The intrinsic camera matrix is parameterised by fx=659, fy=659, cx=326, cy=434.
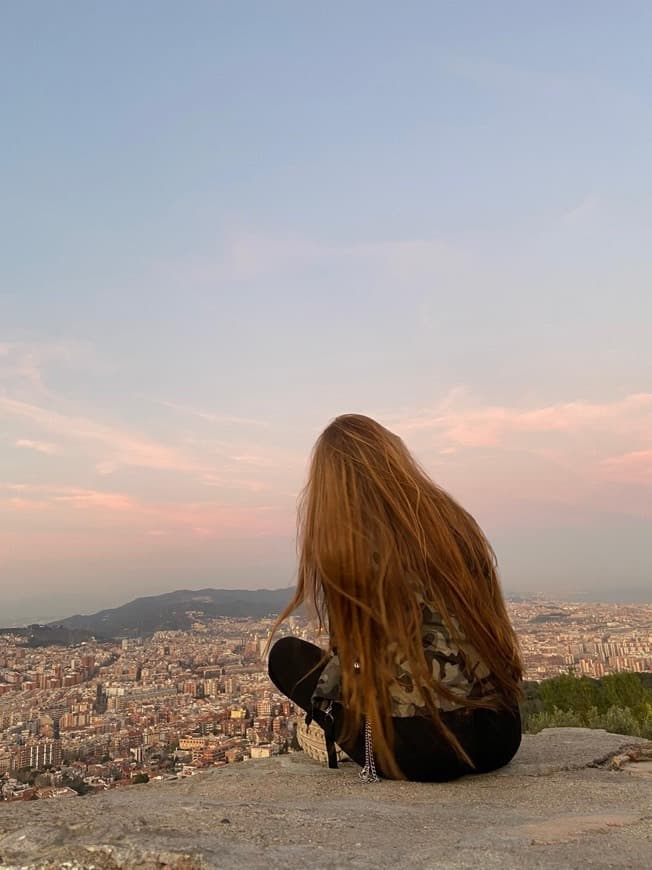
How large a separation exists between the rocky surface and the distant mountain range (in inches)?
585

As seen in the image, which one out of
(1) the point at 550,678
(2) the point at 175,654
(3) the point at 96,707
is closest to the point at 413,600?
(1) the point at 550,678

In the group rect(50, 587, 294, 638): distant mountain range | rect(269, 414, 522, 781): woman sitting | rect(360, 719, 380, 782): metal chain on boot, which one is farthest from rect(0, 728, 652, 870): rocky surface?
rect(50, 587, 294, 638): distant mountain range

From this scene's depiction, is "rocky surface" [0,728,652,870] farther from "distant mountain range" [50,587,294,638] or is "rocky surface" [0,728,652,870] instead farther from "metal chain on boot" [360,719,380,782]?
"distant mountain range" [50,587,294,638]

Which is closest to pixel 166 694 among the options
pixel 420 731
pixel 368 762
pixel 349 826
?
pixel 368 762

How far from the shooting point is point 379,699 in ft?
9.41

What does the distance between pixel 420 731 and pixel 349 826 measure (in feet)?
3.01

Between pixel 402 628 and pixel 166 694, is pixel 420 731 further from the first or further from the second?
pixel 166 694

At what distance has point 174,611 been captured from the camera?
22234mm

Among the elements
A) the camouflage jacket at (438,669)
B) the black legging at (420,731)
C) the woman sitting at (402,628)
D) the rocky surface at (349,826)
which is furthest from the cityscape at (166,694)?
the rocky surface at (349,826)

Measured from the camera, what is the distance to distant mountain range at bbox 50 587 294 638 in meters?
19.8

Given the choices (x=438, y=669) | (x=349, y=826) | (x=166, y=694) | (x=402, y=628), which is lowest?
(x=166, y=694)

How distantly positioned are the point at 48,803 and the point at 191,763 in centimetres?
385

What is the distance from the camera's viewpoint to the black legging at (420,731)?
9.43 feet

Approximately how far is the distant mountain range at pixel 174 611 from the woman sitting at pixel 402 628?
14633 millimetres
